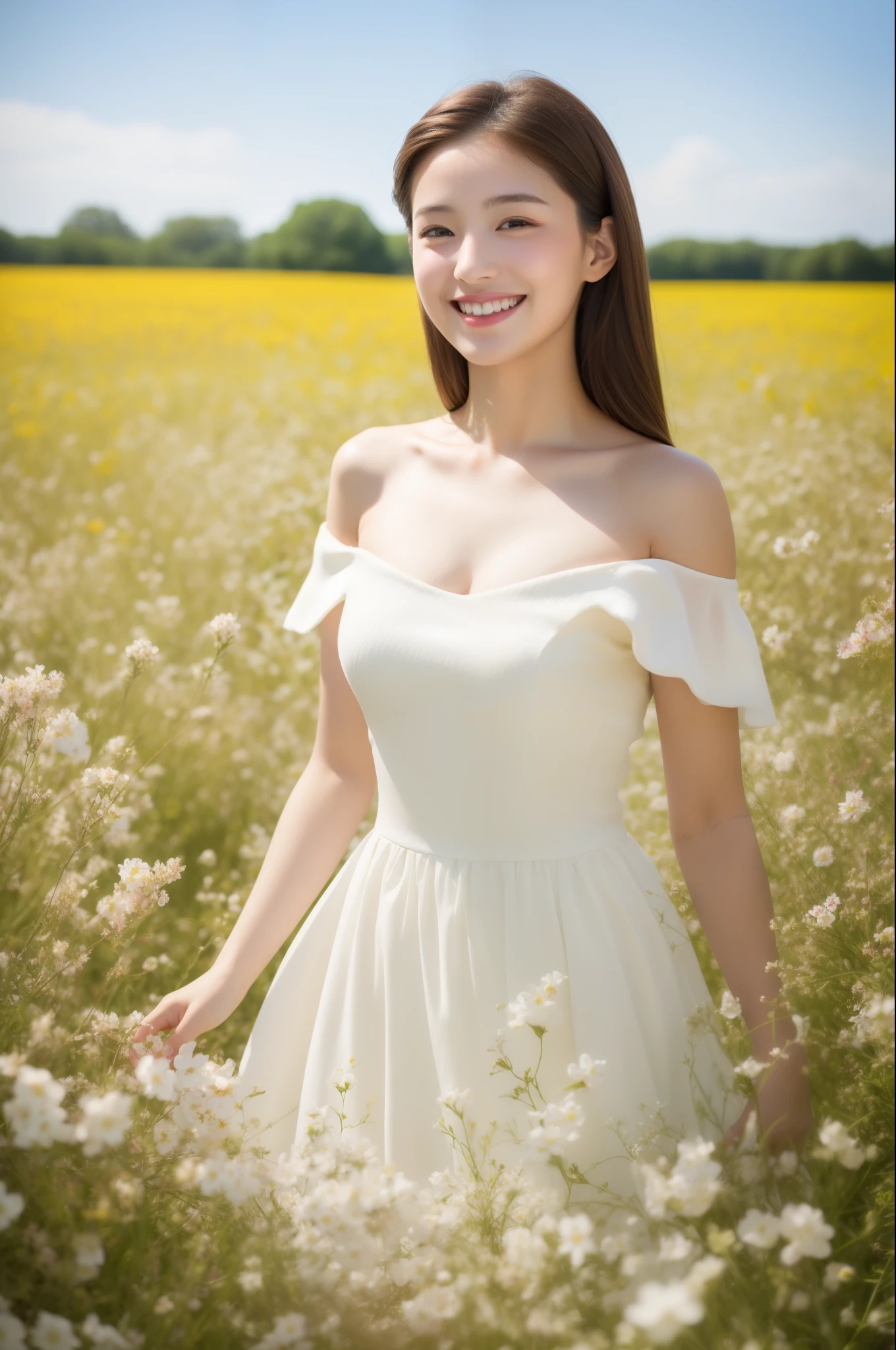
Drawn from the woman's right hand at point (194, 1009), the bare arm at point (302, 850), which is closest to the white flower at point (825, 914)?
the bare arm at point (302, 850)

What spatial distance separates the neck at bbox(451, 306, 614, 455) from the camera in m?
1.57

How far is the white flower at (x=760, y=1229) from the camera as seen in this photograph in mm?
865

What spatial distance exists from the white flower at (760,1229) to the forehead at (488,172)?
49.0 inches

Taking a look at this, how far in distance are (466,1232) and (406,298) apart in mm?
9794

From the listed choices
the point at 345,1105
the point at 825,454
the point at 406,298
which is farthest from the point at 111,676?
the point at 406,298

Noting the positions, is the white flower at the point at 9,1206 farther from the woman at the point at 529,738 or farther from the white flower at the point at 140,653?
the white flower at the point at 140,653

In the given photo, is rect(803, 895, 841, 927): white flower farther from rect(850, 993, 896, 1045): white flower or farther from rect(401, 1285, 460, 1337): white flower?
rect(401, 1285, 460, 1337): white flower

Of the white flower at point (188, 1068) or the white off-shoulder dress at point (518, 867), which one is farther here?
the white off-shoulder dress at point (518, 867)

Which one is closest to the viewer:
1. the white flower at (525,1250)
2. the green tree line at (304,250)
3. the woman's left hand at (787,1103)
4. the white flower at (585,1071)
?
the white flower at (525,1250)

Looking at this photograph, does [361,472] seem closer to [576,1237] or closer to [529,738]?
[529,738]

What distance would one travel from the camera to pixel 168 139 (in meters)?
6.07

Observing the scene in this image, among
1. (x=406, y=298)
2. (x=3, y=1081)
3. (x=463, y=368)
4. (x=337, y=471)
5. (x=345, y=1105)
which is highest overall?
(x=406, y=298)

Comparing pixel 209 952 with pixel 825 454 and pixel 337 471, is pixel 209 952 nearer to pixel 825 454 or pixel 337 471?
pixel 337 471

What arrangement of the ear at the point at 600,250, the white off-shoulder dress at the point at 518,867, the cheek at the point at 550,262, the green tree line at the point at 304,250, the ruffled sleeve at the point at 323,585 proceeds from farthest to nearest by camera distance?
the green tree line at the point at 304,250 < the ruffled sleeve at the point at 323,585 < the ear at the point at 600,250 < the cheek at the point at 550,262 < the white off-shoulder dress at the point at 518,867
